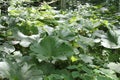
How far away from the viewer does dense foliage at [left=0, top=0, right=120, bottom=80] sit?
6.12ft

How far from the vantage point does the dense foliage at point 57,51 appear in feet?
6.12

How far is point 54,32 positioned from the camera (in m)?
2.48

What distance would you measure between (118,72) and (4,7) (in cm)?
390

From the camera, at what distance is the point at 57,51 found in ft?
6.94

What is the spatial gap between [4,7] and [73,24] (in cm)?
296

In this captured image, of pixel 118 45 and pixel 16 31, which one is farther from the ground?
pixel 16 31

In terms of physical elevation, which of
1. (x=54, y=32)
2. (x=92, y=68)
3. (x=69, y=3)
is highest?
(x=54, y=32)

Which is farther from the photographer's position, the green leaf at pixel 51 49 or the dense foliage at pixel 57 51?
the green leaf at pixel 51 49

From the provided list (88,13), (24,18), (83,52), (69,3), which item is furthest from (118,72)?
(69,3)

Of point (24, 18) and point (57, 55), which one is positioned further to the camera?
point (24, 18)

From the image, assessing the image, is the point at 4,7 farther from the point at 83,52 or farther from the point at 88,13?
the point at 83,52

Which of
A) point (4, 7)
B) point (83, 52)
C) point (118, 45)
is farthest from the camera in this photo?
point (4, 7)

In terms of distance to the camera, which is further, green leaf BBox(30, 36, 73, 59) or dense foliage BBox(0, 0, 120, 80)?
green leaf BBox(30, 36, 73, 59)

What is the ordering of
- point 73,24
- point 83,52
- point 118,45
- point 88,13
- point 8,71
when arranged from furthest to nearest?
point 88,13 < point 73,24 < point 118,45 < point 83,52 < point 8,71
